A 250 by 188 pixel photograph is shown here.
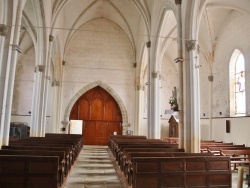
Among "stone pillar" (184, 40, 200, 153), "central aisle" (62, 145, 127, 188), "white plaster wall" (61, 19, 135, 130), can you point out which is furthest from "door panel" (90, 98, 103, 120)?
"stone pillar" (184, 40, 200, 153)

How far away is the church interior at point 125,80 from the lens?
8109 mm

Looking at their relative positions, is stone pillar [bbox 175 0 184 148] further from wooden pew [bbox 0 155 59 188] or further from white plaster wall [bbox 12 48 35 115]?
white plaster wall [bbox 12 48 35 115]

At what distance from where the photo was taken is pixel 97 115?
798 inches

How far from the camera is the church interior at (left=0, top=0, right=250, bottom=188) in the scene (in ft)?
26.6

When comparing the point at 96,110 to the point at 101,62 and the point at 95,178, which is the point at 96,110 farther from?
the point at 95,178

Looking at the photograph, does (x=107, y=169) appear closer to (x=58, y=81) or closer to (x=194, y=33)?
(x=194, y=33)

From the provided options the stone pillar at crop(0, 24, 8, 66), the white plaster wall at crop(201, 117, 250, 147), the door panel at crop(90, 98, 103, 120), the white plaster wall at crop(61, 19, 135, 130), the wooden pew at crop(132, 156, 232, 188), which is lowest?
the wooden pew at crop(132, 156, 232, 188)

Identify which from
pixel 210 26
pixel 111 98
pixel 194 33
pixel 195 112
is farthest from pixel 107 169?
pixel 111 98

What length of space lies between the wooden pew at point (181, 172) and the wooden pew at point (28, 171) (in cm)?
181

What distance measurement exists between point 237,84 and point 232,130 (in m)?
2.59

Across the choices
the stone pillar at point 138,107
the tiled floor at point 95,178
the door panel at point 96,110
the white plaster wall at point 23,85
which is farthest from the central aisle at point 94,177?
the white plaster wall at point 23,85

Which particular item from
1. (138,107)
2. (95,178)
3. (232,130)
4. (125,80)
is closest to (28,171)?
(95,178)

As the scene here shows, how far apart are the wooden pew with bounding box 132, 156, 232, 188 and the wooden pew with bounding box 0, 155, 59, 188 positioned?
1.81 m

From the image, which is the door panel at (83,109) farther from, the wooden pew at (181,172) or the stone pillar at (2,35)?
the wooden pew at (181,172)
